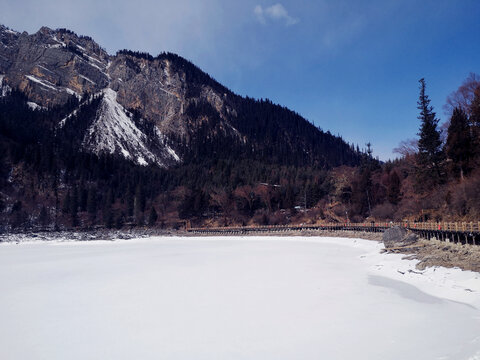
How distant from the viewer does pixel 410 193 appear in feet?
163

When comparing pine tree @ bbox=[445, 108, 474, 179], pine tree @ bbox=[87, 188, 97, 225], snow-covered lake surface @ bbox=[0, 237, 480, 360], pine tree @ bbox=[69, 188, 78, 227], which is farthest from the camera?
pine tree @ bbox=[87, 188, 97, 225]

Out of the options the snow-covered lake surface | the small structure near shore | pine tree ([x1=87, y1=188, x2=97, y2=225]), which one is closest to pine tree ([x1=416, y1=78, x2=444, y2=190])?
the small structure near shore

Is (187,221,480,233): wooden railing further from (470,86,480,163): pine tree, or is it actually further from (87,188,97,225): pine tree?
(87,188,97,225): pine tree

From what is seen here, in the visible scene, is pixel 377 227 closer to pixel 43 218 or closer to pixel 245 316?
pixel 245 316

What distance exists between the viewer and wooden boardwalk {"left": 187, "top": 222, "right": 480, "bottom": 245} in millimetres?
21719

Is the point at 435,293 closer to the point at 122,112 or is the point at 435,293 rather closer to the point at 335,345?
the point at 335,345

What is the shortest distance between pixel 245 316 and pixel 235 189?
7896cm

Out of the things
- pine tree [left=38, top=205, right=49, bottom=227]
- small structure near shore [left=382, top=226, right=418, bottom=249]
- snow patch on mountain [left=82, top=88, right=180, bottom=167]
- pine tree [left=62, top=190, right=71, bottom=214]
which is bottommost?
small structure near shore [left=382, top=226, right=418, bottom=249]

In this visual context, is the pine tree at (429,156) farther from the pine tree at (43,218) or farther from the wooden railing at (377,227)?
the pine tree at (43,218)

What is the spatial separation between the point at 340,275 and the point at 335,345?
923cm

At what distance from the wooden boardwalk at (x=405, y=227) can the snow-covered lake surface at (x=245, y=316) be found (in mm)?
8969

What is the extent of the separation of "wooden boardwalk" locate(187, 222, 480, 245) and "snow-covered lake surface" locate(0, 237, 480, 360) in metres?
8.97

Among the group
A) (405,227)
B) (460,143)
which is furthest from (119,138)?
(460,143)

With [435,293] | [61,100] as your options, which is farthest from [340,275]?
[61,100]
